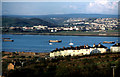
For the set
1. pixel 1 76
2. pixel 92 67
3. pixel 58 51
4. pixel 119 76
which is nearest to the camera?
pixel 119 76

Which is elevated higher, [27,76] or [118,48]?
[27,76]

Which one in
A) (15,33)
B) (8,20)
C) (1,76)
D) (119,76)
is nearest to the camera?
(119,76)

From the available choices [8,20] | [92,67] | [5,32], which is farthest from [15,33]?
[92,67]

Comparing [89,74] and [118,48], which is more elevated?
[89,74]

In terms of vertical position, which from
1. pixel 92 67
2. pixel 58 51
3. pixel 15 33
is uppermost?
pixel 92 67

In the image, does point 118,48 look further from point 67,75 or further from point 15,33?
point 15,33

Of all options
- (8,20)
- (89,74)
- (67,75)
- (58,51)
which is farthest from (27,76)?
(8,20)

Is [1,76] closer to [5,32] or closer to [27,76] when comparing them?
[27,76]

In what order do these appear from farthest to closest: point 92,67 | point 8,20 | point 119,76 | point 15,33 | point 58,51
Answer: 1. point 8,20
2. point 15,33
3. point 58,51
4. point 92,67
5. point 119,76

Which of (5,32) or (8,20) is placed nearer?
(5,32)
